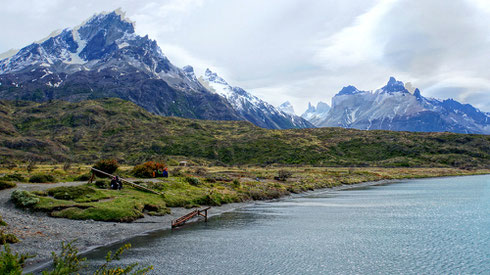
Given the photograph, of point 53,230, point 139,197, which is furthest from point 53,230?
point 139,197

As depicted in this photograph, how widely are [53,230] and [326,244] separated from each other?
24712mm

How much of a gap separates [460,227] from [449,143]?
18393cm

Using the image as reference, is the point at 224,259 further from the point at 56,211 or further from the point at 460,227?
the point at 460,227

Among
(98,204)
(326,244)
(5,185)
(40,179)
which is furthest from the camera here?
(40,179)

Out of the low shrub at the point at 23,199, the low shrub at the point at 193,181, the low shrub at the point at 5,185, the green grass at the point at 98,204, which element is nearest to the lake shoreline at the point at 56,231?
the low shrub at the point at 23,199

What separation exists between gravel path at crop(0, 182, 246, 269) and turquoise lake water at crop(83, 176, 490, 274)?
273 cm

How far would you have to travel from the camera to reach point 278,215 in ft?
161

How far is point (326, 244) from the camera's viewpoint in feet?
107

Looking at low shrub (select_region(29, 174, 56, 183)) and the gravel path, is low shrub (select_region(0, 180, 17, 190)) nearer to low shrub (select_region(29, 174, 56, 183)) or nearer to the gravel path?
the gravel path

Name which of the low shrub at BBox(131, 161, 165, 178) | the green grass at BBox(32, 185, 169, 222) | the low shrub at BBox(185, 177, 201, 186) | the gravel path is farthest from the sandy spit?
the low shrub at BBox(131, 161, 165, 178)

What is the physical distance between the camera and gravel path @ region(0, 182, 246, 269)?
90.4 ft

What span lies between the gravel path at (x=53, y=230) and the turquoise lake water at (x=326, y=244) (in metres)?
2.73

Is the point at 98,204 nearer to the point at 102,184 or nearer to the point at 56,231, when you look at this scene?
the point at 56,231

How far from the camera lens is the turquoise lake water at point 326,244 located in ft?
84.2
